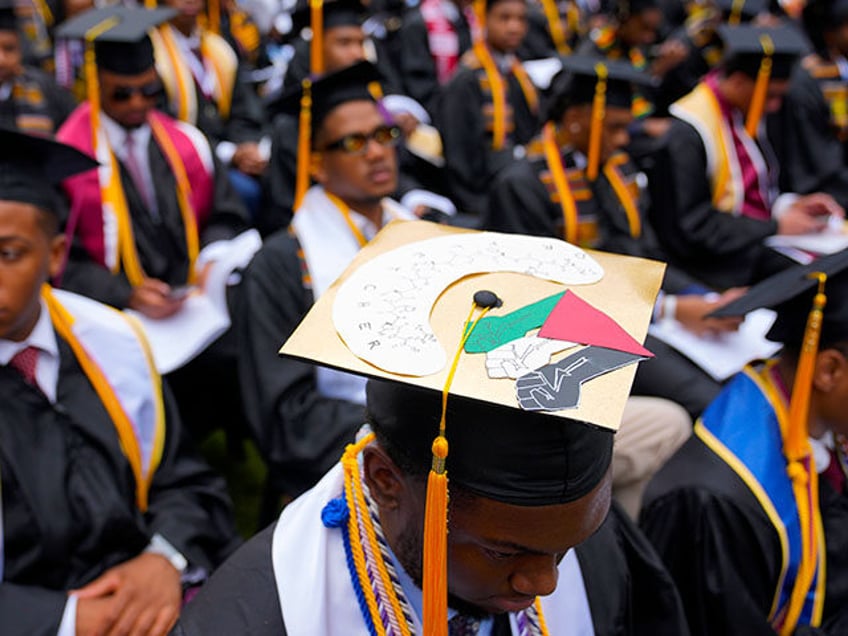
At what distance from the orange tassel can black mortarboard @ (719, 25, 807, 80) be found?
3687 mm

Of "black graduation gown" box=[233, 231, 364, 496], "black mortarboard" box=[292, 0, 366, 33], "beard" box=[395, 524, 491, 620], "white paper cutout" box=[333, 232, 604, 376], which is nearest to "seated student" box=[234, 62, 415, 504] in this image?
"black graduation gown" box=[233, 231, 364, 496]

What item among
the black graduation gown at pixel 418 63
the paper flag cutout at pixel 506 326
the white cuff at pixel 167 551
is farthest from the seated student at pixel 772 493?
the black graduation gown at pixel 418 63

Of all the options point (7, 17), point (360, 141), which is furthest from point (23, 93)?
point (360, 141)

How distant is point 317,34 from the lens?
470 cm

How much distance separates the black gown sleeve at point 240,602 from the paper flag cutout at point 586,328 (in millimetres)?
657

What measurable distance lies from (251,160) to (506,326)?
4.07 metres

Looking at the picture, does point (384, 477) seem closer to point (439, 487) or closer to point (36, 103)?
point (439, 487)

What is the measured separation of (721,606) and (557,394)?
1.23 meters

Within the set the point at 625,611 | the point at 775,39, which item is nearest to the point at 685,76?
the point at 775,39

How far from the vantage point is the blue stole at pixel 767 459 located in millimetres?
2021

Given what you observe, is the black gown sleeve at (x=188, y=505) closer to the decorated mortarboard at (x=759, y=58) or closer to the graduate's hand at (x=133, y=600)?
the graduate's hand at (x=133, y=600)

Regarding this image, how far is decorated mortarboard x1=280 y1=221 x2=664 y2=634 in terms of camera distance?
3.66ft

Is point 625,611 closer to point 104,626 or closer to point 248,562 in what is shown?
point 248,562

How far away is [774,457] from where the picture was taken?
2.04 metres
